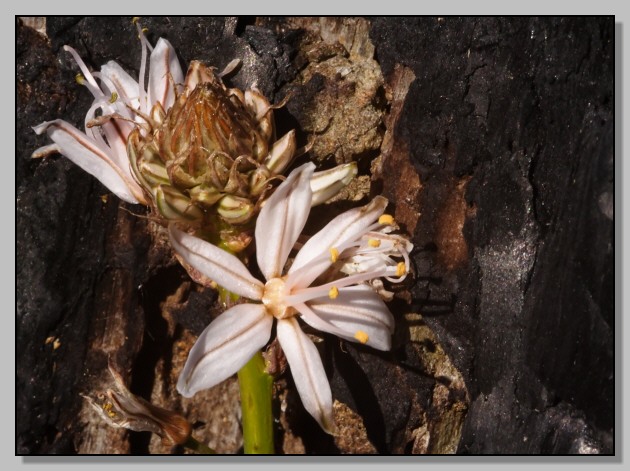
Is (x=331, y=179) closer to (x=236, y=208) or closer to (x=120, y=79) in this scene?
(x=236, y=208)

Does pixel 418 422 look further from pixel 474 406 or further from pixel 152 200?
pixel 152 200

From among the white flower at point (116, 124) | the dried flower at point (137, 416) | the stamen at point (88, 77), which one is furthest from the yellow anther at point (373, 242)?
the stamen at point (88, 77)

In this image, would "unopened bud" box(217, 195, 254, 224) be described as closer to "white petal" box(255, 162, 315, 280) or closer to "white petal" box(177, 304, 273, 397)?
"white petal" box(255, 162, 315, 280)

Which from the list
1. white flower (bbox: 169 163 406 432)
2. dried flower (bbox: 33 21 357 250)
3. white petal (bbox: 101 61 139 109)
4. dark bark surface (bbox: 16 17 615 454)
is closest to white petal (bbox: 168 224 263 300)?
white flower (bbox: 169 163 406 432)

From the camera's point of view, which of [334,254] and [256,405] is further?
[256,405]

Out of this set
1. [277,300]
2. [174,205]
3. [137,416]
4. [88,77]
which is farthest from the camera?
[88,77]

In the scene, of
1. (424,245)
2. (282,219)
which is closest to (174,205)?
(282,219)

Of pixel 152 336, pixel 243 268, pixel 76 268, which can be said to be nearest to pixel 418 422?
pixel 243 268
